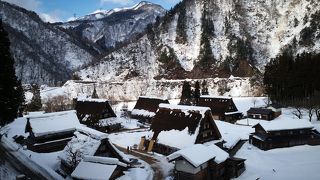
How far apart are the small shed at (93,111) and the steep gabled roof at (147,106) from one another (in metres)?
8.70

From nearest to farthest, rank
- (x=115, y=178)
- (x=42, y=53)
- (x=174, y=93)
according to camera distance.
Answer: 1. (x=115, y=178)
2. (x=174, y=93)
3. (x=42, y=53)

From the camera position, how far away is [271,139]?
45688 millimetres

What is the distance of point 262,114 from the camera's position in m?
60.8

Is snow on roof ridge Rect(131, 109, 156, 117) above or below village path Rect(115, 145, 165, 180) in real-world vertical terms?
above

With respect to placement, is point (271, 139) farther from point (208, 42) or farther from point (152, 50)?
point (152, 50)

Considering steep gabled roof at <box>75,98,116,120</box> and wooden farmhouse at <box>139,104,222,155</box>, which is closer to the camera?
wooden farmhouse at <box>139,104,222,155</box>

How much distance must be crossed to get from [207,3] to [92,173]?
12257cm

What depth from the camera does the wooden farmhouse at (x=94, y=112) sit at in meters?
51.5

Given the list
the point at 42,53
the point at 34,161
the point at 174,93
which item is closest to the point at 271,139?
the point at 34,161

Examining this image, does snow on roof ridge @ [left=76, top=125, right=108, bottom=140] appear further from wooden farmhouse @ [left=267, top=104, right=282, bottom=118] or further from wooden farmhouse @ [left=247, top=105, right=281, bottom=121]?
wooden farmhouse @ [left=267, top=104, right=282, bottom=118]

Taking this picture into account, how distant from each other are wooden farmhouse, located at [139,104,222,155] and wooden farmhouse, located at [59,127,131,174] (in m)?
7.55

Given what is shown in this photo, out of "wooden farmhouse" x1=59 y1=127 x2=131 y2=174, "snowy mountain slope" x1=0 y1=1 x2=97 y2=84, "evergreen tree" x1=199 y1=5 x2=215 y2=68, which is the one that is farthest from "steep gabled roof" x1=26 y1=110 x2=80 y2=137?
"snowy mountain slope" x1=0 y1=1 x2=97 y2=84

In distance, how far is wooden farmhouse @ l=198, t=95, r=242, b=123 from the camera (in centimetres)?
6244

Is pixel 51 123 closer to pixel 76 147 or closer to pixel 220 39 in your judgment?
pixel 76 147
